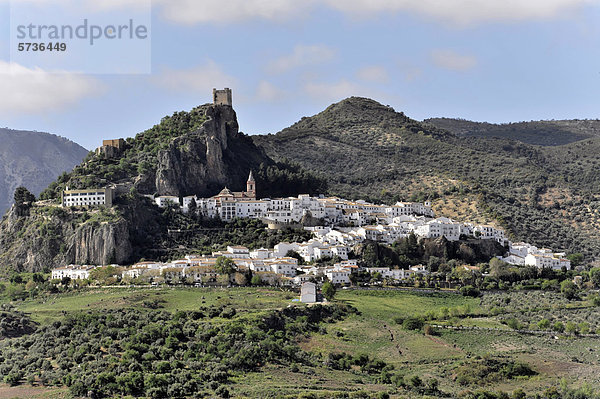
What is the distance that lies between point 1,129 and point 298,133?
6377cm

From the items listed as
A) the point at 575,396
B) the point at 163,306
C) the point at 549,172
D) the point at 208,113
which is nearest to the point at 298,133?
the point at 549,172

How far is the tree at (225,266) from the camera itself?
73.9 meters

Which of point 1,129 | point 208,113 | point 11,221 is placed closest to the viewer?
point 11,221

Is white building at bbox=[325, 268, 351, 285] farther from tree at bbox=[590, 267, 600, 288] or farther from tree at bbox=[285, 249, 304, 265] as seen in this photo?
tree at bbox=[590, 267, 600, 288]

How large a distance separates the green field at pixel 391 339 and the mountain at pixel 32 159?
90625mm

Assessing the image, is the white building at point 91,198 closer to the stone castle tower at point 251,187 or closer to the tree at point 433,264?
the stone castle tower at point 251,187

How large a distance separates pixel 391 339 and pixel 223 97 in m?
52.0

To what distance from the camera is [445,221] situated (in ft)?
293

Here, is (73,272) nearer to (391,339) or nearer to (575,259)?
(391,339)

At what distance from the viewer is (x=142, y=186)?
9025 centimetres

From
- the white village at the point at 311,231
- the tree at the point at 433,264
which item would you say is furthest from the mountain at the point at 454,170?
the tree at the point at 433,264

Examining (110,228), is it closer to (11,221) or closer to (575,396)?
(11,221)

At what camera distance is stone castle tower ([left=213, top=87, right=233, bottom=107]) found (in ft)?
350

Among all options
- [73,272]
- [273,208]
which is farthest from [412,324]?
[73,272]
